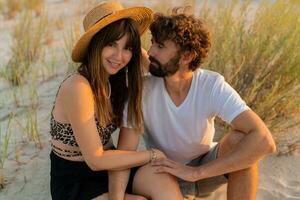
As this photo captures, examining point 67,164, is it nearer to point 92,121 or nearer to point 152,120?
point 92,121

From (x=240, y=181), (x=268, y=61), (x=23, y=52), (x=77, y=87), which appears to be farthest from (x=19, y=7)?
(x=240, y=181)

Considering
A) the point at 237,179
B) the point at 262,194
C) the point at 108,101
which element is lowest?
the point at 262,194

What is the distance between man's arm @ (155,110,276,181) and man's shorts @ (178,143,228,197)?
176mm

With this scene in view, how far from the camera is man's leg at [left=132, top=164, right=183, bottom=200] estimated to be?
2.64 metres

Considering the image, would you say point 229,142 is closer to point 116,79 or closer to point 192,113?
point 192,113

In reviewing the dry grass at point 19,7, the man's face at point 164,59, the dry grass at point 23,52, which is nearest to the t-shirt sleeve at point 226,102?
the man's face at point 164,59

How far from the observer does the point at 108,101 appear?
2.75 metres

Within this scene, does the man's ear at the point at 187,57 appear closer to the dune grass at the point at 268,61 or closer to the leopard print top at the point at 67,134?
the leopard print top at the point at 67,134

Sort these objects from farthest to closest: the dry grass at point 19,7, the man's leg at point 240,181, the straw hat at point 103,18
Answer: the dry grass at point 19,7
the man's leg at point 240,181
the straw hat at point 103,18

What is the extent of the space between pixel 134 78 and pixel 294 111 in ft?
5.02

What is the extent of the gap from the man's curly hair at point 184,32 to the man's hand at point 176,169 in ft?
1.74

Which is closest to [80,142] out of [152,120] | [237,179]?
[152,120]

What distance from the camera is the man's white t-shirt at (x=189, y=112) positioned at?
269 cm

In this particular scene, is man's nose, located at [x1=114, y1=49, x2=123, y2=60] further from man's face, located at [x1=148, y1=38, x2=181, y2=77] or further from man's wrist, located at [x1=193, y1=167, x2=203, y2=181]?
man's wrist, located at [x1=193, y1=167, x2=203, y2=181]
